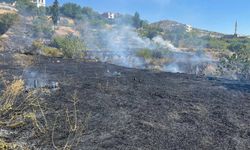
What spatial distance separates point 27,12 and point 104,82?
74646 mm

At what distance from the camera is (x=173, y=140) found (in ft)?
39.8

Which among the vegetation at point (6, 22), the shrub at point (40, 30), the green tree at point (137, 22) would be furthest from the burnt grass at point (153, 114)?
the green tree at point (137, 22)

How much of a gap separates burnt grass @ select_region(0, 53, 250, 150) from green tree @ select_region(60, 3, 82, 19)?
85258 mm

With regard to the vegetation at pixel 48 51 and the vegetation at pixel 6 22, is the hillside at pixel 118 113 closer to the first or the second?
the vegetation at pixel 48 51

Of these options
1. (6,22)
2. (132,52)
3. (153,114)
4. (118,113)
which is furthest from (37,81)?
(6,22)

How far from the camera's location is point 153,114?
15188 millimetres

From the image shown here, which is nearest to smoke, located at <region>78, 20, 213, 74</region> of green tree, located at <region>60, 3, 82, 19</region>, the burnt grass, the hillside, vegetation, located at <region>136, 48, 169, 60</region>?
vegetation, located at <region>136, 48, 169, 60</region>

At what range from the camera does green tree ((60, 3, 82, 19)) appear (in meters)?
108

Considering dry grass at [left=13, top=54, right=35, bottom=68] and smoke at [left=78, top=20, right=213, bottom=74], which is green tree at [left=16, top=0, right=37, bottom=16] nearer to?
smoke at [left=78, top=20, right=213, bottom=74]

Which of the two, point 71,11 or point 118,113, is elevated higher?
point 71,11

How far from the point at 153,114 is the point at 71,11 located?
9575 centimetres

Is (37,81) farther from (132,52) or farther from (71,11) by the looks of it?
(71,11)

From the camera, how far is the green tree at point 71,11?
353ft

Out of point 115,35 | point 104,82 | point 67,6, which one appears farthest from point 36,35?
point 104,82
